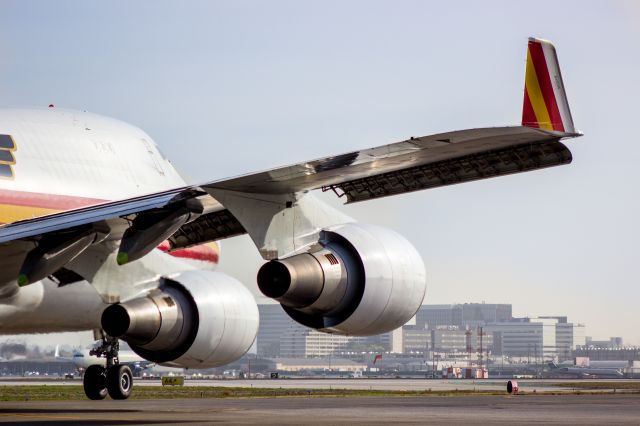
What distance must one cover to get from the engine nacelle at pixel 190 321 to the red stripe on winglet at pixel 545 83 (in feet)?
28.4

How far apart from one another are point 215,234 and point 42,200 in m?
3.63

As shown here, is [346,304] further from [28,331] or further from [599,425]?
[28,331]

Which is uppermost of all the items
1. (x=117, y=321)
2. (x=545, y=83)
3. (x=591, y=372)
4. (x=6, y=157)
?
(x=6, y=157)

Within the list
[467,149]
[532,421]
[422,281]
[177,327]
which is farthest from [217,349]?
[467,149]

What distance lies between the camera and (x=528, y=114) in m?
14.3

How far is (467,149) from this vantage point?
15773 mm

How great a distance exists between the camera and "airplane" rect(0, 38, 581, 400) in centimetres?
1583

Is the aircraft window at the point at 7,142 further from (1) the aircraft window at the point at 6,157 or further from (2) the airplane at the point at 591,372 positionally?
(2) the airplane at the point at 591,372

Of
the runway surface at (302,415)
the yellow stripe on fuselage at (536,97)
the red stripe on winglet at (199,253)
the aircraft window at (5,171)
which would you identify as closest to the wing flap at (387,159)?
the yellow stripe on fuselage at (536,97)

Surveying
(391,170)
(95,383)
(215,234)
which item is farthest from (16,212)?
(391,170)

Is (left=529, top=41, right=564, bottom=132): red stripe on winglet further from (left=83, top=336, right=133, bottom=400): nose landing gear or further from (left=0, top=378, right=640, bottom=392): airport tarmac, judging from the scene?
(left=0, top=378, right=640, bottom=392): airport tarmac

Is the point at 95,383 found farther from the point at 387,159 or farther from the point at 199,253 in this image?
the point at 387,159

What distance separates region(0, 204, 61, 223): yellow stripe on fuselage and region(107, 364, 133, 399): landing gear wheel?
4560mm

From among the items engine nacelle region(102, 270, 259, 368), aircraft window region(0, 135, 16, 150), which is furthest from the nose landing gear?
Answer: aircraft window region(0, 135, 16, 150)
